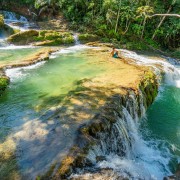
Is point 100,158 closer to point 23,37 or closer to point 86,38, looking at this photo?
point 23,37

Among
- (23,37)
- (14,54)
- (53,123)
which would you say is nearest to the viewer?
(53,123)

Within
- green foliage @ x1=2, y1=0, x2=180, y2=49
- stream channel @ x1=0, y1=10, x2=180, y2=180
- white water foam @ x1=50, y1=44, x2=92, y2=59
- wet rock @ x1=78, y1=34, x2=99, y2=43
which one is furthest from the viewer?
green foliage @ x1=2, y1=0, x2=180, y2=49

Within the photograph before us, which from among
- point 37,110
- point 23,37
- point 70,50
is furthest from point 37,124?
point 23,37

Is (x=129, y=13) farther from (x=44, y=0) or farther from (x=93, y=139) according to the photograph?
(x=93, y=139)

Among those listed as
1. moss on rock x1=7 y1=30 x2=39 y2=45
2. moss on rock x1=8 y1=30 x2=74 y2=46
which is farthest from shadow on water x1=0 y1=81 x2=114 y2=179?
moss on rock x1=7 y1=30 x2=39 y2=45

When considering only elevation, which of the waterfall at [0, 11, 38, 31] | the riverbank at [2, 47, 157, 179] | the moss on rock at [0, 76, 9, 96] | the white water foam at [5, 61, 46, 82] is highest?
the riverbank at [2, 47, 157, 179]

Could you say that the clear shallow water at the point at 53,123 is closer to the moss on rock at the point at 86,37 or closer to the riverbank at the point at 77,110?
the riverbank at the point at 77,110

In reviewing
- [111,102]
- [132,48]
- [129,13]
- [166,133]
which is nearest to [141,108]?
[166,133]

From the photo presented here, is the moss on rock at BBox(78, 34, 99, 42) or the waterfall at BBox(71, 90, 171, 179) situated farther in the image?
the moss on rock at BBox(78, 34, 99, 42)

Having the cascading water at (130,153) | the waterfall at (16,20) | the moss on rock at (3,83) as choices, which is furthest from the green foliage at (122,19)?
the cascading water at (130,153)

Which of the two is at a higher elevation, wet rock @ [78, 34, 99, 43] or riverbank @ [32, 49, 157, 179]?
riverbank @ [32, 49, 157, 179]

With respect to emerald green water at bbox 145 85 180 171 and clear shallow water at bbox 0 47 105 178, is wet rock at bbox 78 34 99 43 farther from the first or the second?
emerald green water at bbox 145 85 180 171
